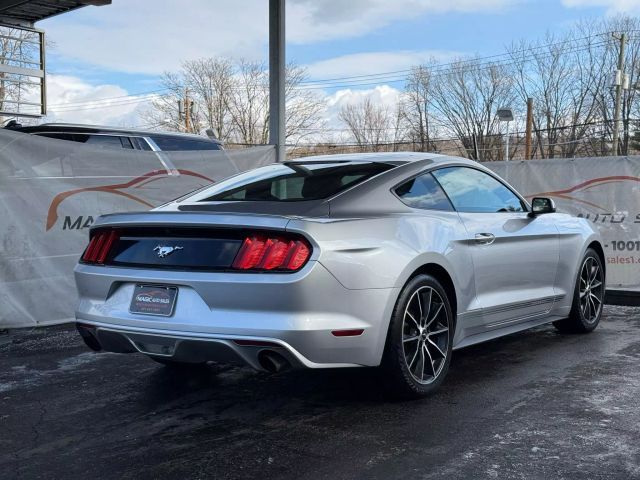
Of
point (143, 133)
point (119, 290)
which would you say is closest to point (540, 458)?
point (119, 290)

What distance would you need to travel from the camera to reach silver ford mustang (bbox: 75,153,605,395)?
373 centimetres

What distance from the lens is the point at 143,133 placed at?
982cm

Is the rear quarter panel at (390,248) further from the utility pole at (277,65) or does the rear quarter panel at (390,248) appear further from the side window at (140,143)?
the side window at (140,143)

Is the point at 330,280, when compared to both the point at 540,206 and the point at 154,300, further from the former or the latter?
the point at 540,206

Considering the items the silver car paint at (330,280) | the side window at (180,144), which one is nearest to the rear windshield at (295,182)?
the silver car paint at (330,280)

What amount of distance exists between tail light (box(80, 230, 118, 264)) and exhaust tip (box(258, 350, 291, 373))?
123cm

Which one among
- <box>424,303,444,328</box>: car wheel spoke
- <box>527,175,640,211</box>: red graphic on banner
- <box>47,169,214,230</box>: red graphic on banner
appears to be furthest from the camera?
<box>527,175,640,211</box>: red graphic on banner

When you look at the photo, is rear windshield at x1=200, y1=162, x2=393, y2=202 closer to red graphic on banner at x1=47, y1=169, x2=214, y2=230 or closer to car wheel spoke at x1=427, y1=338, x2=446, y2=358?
car wheel spoke at x1=427, y1=338, x2=446, y2=358

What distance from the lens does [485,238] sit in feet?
16.2

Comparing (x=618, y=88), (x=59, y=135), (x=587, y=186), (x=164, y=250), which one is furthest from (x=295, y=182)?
(x=618, y=88)

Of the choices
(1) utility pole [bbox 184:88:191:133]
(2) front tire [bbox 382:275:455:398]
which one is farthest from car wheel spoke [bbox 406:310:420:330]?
(1) utility pole [bbox 184:88:191:133]

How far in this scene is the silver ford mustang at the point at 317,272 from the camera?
3.73m

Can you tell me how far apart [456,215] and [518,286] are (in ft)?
2.89

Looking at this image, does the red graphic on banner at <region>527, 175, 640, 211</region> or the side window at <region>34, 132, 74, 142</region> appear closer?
the side window at <region>34, 132, 74, 142</region>
